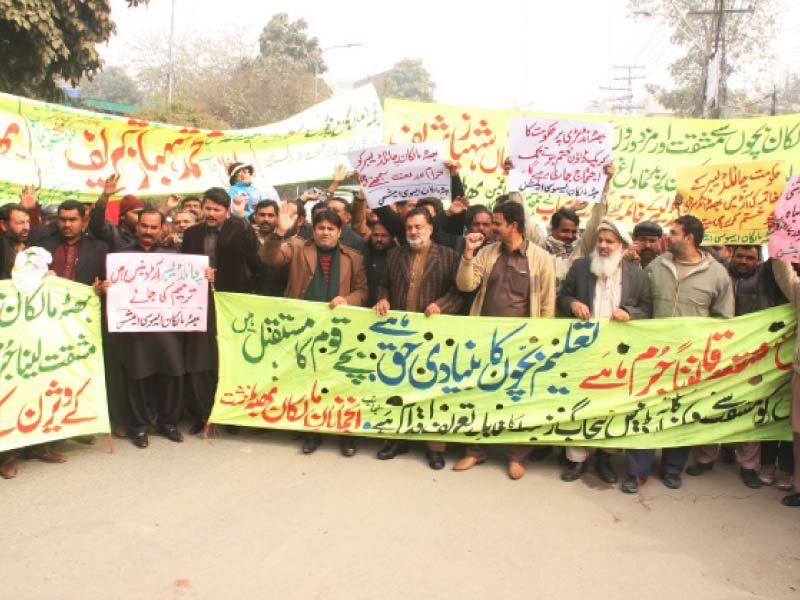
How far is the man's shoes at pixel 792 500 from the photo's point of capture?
420 centimetres

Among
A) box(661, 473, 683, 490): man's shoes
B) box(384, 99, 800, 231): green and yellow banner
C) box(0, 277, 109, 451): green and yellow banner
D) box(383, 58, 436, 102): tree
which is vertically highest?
box(383, 58, 436, 102): tree

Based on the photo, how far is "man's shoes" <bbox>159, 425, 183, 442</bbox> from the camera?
5004mm

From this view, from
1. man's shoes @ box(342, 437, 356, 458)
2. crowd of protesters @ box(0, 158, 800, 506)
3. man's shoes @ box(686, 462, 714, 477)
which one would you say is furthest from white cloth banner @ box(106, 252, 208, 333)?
man's shoes @ box(686, 462, 714, 477)

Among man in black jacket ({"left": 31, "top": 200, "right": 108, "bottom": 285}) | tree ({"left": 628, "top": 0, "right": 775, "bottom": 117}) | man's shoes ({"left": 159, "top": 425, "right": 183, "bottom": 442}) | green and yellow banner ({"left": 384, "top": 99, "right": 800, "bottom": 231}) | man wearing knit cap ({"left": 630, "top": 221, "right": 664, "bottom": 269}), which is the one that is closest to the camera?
man in black jacket ({"left": 31, "top": 200, "right": 108, "bottom": 285})

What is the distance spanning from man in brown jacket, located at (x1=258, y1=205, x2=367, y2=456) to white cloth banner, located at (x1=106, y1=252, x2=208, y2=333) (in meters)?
0.53

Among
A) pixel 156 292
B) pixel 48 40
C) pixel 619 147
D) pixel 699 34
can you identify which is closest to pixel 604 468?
pixel 156 292

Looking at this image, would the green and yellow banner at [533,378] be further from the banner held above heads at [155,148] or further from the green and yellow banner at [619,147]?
the green and yellow banner at [619,147]

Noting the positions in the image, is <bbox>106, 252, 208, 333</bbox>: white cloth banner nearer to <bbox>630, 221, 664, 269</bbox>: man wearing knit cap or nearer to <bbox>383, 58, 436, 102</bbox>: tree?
<bbox>630, 221, 664, 269</bbox>: man wearing knit cap

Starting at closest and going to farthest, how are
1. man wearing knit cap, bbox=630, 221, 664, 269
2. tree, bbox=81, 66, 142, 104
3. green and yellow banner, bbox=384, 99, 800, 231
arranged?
man wearing knit cap, bbox=630, 221, 664, 269 < green and yellow banner, bbox=384, 99, 800, 231 < tree, bbox=81, 66, 142, 104

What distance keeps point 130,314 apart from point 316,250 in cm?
137

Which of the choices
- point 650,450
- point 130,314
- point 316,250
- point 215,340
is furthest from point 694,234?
point 130,314

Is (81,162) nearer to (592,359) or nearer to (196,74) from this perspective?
(592,359)

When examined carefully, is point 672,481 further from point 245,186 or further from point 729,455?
point 245,186

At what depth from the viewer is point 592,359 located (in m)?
4.54
